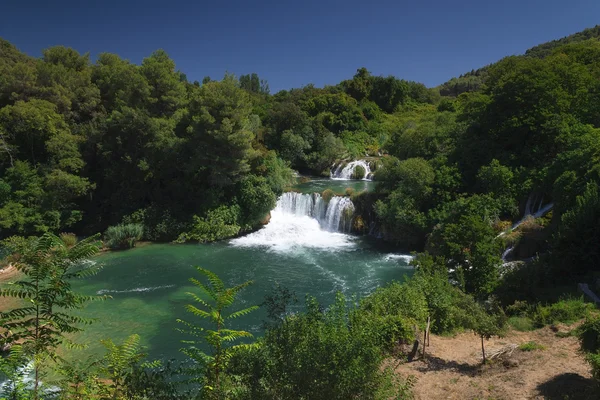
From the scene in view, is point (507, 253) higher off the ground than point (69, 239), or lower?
higher

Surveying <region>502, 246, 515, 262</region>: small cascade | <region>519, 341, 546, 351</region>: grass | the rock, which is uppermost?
<region>502, 246, 515, 262</region>: small cascade

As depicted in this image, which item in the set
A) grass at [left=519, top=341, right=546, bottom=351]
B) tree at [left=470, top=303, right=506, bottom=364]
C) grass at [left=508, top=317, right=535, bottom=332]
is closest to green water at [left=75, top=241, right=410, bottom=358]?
grass at [left=508, top=317, right=535, bottom=332]

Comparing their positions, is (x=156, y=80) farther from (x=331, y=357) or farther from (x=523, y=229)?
(x=331, y=357)

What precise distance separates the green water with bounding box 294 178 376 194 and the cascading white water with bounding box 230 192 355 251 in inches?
80.1

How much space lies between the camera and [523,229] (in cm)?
1689

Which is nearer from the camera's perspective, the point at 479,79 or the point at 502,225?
the point at 502,225

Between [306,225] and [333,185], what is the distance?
7545 mm

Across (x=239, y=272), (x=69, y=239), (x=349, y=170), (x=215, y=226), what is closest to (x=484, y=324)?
(x=239, y=272)

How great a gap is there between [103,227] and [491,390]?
23944 mm

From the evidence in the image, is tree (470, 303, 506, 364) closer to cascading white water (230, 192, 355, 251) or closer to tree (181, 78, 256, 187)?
cascading white water (230, 192, 355, 251)

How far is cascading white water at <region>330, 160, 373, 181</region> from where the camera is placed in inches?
1409

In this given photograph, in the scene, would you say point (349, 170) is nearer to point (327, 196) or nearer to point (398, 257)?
point (327, 196)

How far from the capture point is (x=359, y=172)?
3566cm

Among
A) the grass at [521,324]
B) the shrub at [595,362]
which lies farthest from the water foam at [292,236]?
the shrub at [595,362]
